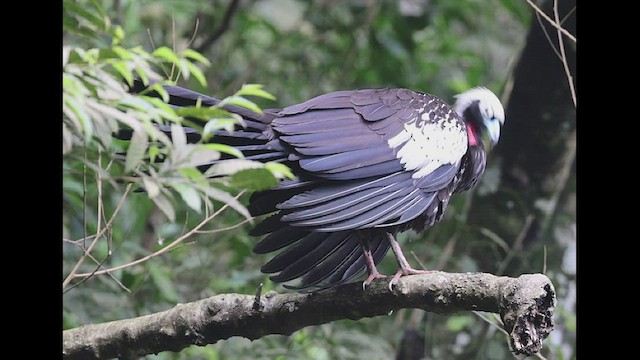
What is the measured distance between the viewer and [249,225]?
4.96 m

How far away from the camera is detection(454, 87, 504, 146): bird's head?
11.6 feet

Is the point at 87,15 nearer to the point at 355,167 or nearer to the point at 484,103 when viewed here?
the point at 355,167

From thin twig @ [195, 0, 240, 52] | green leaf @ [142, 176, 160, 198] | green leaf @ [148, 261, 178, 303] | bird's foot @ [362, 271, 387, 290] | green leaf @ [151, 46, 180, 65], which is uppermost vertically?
green leaf @ [151, 46, 180, 65]

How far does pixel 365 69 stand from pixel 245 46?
908mm

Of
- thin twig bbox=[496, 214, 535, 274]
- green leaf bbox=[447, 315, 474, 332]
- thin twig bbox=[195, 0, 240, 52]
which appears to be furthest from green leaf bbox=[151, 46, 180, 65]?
green leaf bbox=[447, 315, 474, 332]

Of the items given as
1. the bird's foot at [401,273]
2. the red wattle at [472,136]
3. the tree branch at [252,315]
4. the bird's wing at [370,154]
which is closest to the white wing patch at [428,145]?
the bird's wing at [370,154]

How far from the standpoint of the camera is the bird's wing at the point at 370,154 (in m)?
2.96

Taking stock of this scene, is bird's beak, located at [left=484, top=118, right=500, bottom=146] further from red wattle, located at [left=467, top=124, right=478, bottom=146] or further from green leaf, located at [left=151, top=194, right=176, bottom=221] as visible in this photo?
green leaf, located at [left=151, top=194, right=176, bottom=221]

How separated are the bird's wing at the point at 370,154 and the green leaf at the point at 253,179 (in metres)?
0.90

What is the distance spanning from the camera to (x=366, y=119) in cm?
320

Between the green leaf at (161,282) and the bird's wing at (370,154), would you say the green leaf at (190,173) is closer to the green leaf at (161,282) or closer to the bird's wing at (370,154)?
the bird's wing at (370,154)

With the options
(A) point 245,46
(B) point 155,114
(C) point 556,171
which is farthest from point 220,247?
(B) point 155,114

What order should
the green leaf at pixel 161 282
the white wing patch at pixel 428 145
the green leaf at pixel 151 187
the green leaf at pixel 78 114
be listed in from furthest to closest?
the green leaf at pixel 161 282
the white wing patch at pixel 428 145
the green leaf at pixel 151 187
the green leaf at pixel 78 114

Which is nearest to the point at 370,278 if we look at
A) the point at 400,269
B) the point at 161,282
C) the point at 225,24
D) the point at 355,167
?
the point at 400,269
